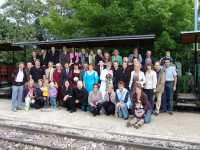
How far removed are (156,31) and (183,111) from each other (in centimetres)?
598

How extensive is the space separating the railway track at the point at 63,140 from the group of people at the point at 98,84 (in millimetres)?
1830

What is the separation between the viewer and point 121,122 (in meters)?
12.3

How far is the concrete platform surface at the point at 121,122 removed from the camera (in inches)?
424

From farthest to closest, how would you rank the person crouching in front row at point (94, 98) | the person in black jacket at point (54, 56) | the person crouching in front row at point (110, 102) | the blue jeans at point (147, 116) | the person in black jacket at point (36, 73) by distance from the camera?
the person in black jacket at point (54, 56) → the person in black jacket at point (36, 73) → the person crouching in front row at point (94, 98) → the person crouching in front row at point (110, 102) → the blue jeans at point (147, 116)

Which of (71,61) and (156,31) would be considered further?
(156,31)

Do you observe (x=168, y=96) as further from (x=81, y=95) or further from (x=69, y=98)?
(x=69, y=98)

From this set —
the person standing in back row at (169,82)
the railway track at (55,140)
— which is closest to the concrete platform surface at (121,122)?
the person standing in back row at (169,82)

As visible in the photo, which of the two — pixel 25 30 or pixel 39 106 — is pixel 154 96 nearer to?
pixel 39 106

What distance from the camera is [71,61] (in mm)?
15547

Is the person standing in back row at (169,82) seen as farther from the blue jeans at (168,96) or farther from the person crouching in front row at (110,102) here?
the person crouching in front row at (110,102)

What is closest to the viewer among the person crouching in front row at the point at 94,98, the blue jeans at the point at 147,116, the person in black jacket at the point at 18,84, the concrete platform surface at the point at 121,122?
the concrete platform surface at the point at 121,122

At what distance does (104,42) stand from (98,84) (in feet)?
8.18

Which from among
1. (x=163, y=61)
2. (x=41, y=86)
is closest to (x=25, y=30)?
(x=41, y=86)

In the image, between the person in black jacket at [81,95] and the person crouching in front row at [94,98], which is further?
the person in black jacket at [81,95]
